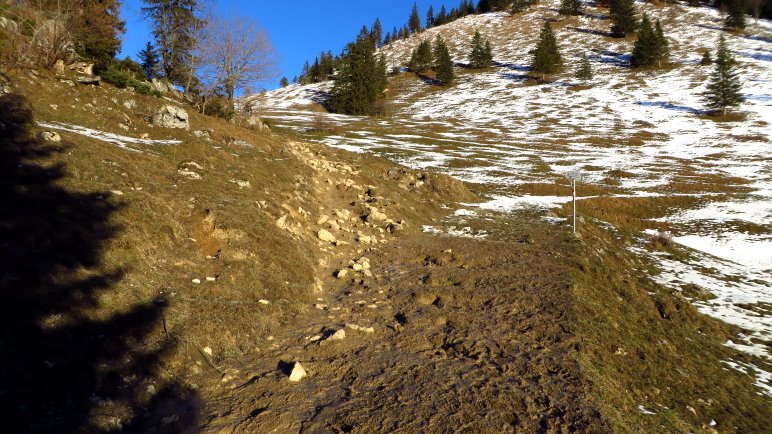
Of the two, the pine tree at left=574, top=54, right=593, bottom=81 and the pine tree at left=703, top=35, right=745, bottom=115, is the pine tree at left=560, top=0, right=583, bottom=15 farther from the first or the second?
the pine tree at left=703, top=35, right=745, bottom=115

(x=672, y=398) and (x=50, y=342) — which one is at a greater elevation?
(x=50, y=342)

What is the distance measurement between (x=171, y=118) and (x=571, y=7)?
183m

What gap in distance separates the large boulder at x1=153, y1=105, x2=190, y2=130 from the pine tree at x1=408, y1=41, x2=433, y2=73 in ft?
402

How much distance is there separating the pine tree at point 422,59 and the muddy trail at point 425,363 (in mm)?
130376

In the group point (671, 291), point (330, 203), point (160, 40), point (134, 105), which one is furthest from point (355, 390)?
point (160, 40)

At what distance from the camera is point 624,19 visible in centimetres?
12631

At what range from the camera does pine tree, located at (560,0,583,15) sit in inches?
6112

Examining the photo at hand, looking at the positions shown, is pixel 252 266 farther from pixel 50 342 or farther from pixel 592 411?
pixel 592 411

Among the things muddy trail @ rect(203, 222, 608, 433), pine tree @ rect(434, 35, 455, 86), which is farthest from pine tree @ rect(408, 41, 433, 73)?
muddy trail @ rect(203, 222, 608, 433)

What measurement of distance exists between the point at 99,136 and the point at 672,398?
1898cm

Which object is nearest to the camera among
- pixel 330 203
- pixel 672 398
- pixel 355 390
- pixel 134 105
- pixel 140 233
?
pixel 355 390

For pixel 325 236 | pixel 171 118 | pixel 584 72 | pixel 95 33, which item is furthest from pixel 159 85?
pixel 584 72

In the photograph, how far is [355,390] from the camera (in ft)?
20.0

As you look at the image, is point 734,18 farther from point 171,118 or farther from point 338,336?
point 338,336
